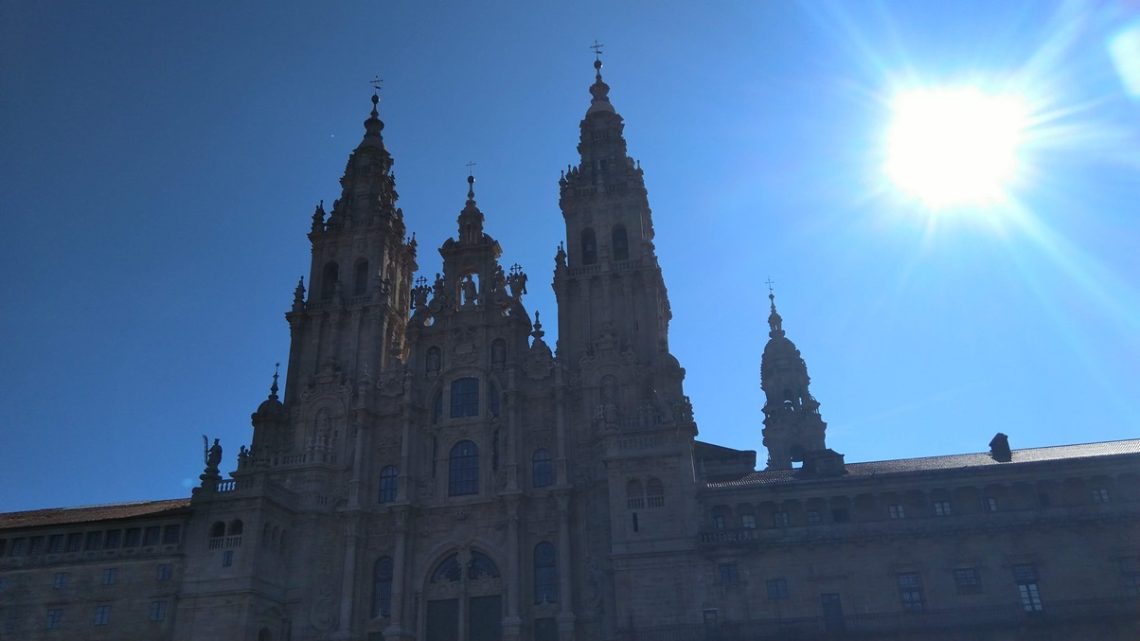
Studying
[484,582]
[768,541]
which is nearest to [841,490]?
[768,541]

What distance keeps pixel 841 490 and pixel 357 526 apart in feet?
90.3

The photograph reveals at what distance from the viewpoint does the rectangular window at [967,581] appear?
144ft

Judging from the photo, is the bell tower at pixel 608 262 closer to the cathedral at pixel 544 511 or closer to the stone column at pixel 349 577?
the cathedral at pixel 544 511

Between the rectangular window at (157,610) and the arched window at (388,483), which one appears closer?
the rectangular window at (157,610)

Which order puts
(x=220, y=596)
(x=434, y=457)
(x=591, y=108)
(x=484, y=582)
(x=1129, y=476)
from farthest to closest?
(x=591, y=108) < (x=434, y=457) < (x=484, y=582) < (x=220, y=596) < (x=1129, y=476)

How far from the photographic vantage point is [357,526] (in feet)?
180

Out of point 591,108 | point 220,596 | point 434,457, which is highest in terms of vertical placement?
point 591,108

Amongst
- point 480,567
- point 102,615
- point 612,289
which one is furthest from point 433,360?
point 102,615

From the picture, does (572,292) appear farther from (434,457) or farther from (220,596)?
(220,596)

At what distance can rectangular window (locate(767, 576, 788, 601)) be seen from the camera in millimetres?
44969

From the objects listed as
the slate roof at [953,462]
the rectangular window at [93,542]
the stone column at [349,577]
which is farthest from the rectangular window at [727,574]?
the rectangular window at [93,542]

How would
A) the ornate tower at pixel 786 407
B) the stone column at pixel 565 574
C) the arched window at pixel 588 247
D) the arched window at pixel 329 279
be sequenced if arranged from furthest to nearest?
the ornate tower at pixel 786 407 < the arched window at pixel 329 279 < the arched window at pixel 588 247 < the stone column at pixel 565 574

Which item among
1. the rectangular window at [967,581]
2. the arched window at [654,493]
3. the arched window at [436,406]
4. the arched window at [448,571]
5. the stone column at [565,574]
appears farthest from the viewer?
the arched window at [436,406]

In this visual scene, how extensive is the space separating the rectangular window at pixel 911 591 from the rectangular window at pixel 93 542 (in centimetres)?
4261
